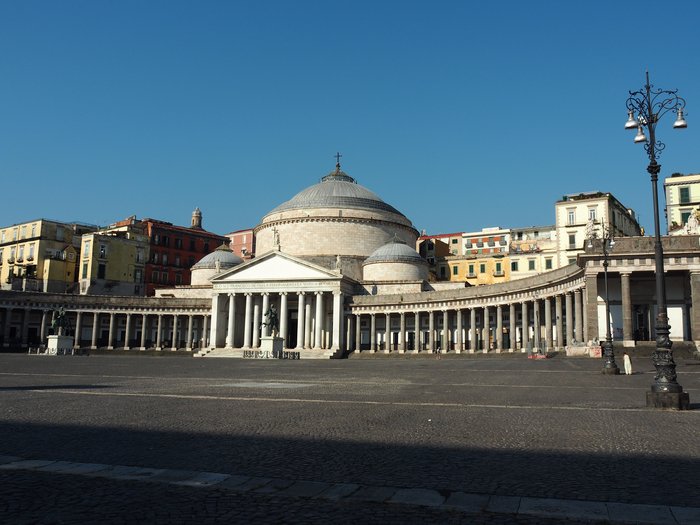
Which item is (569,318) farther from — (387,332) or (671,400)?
(671,400)

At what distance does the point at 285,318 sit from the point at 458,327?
21.6 meters

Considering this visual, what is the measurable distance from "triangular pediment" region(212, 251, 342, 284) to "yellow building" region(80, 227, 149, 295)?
68.7 feet

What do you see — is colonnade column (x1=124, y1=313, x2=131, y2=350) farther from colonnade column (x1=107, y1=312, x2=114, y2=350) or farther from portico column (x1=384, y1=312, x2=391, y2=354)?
portico column (x1=384, y1=312, x2=391, y2=354)

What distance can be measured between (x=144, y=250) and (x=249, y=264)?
26.2m

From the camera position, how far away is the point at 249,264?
2982 inches

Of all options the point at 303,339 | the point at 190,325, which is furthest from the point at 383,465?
the point at 190,325

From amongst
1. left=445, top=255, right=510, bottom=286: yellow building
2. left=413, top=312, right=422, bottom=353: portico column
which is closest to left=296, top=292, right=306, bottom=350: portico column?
left=413, top=312, right=422, bottom=353: portico column

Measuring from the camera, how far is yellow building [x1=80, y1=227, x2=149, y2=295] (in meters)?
86.2

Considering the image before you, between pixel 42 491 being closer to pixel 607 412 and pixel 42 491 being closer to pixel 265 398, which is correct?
pixel 265 398

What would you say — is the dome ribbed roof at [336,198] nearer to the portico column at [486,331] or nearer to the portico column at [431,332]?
the portico column at [431,332]

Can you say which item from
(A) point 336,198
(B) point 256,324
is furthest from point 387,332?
(A) point 336,198

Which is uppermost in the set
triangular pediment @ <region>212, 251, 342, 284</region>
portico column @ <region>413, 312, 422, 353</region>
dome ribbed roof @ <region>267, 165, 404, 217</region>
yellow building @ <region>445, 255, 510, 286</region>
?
dome ribbed roof @ <region>267, 165, 404, 217</region>

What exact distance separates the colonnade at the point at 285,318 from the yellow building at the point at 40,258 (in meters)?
27.1

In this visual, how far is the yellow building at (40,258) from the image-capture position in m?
87.4
